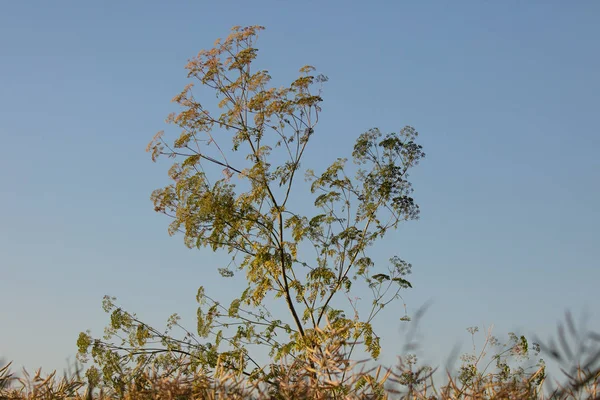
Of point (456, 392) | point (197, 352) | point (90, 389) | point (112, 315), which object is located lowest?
point (456, 392)

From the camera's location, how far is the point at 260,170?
37.2 feet

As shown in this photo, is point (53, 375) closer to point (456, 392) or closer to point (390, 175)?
point (456, 392)

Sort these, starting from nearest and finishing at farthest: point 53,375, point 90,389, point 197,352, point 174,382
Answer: point 174,382
point 90,389
point 53,375
point 197,352

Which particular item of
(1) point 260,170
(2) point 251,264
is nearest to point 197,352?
(2) point 251,264

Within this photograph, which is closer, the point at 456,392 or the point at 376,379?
the point at 456,392

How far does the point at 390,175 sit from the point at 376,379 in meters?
9.91

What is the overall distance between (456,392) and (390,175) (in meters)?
10.1

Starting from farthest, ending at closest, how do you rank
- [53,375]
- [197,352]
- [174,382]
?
[197,352] → [53,375] → [174,382]

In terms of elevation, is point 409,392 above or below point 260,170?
below

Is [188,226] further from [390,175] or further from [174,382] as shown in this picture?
[174,382]

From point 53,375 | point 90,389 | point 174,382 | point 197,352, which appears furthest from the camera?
point 197,352

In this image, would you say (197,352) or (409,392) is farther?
(197,352)

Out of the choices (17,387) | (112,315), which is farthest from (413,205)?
(17,387)

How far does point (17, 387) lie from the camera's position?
7.57 ft
